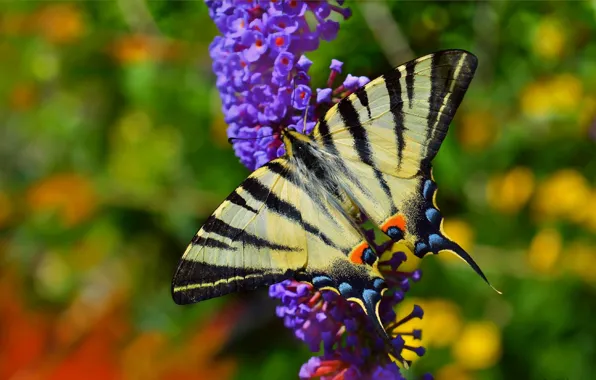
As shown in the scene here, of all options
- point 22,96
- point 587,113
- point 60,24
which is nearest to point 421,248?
point 587,113

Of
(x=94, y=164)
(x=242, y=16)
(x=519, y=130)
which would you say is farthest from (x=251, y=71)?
(x=94, y=164)

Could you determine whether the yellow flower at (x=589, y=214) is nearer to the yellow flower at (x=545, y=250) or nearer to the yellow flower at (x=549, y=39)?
the yellow flower at (x=545, y=250)

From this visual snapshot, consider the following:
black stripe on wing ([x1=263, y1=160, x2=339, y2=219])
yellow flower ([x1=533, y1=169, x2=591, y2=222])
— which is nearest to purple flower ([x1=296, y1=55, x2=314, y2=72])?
black stripe on wing ([x1=263, y1=160, x2=339, y2=219])

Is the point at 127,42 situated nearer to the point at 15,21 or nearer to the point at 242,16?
the point at 15,21

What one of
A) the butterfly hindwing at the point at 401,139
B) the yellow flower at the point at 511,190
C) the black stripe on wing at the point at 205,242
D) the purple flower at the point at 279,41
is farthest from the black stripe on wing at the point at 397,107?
the yellow flower at the point at 511,190

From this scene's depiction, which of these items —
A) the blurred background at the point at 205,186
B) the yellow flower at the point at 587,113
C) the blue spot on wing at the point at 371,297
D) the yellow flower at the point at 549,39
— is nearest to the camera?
the blue spot on wing at the point at 371,297

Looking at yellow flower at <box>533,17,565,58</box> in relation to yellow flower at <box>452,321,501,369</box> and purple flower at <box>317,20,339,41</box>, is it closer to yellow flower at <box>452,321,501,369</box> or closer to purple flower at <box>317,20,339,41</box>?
purple flower at <box>317,20,339,41</box>
